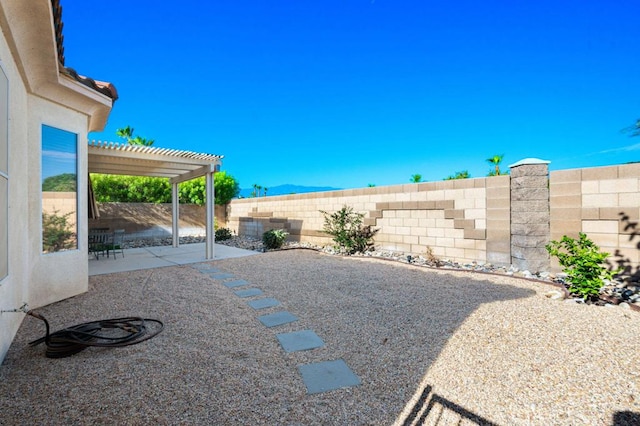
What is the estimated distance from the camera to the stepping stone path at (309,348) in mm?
2270

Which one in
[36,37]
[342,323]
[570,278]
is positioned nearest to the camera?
[36,37]

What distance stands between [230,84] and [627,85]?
22.5 meters

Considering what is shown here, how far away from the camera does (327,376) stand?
2.38 meters

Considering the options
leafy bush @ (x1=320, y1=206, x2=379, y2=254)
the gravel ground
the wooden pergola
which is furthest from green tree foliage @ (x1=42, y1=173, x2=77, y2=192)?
leafy bush @ (x1=320, y1=206, x2=379, y2=254)

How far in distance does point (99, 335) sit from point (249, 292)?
7.00 ft

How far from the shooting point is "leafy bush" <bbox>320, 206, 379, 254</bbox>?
894 cm

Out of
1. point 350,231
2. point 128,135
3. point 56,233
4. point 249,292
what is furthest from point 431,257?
point 128,135

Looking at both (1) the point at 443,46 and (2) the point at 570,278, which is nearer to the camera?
(2) the point at 570,278

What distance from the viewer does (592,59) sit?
1216 cm

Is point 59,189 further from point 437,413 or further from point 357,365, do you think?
point 437,413

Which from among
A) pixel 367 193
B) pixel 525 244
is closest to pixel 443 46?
pixel 367 193

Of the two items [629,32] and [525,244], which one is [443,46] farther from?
[525,244]

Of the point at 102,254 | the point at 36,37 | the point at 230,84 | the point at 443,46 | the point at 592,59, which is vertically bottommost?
the point at 102,254

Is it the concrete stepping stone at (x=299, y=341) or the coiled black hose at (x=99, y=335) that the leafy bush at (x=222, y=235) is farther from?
the concrete stepping stone at (x=299, y=341)
